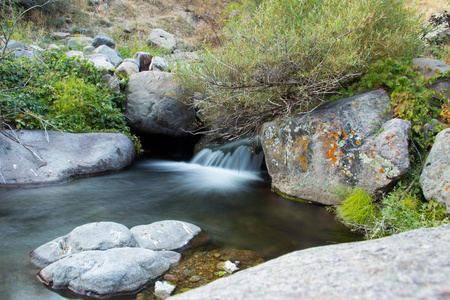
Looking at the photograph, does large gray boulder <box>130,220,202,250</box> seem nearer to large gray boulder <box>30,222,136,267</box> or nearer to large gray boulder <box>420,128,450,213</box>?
large gray boulder <box>30,222,136,267</box>

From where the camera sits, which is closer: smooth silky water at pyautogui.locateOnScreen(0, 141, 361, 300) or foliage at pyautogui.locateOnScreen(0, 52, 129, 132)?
smooth silky water at pyautogui.locateOnScreen(0, 141, 361, 300)

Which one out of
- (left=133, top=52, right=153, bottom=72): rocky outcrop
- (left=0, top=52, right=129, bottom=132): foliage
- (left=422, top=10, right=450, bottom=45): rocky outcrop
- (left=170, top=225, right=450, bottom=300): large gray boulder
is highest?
(left=422, top=10, right=450, bottom=45): rocky outcrop

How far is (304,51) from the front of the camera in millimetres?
5188

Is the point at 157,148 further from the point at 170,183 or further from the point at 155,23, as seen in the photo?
the point at 155,23

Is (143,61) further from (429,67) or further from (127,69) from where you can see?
(429,67)

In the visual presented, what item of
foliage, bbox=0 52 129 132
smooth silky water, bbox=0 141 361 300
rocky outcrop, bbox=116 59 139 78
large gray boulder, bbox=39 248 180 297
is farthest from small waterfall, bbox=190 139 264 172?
large gray boulder, bbox=39 248 180 297

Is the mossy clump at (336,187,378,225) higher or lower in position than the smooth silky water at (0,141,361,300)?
higher

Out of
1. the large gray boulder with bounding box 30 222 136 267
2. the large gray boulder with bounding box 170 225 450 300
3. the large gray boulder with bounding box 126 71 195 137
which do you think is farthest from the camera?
the large gray boulder with bounding box 126 71 195 137

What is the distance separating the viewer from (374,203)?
4664mm

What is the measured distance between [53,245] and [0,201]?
8.01 ft

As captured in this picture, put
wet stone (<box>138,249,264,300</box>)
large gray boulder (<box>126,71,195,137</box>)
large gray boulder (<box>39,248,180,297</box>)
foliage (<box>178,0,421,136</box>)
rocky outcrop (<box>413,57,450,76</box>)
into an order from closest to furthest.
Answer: large gray boulder (<box>39,248,180,297</box>) < wet stone (<box>138,249,264,300</box>) < foliage (<box>178,0,421,136</box>) < rocky outcrop (<box>413,57,450,76</box>) < large gray boulder (<box>126,71,195,137</box>)

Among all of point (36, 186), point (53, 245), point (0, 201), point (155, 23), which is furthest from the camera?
point (155, 23)

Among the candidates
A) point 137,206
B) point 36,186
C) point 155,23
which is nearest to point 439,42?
point 137,206

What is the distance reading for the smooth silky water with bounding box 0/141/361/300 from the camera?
3539 millimetres
